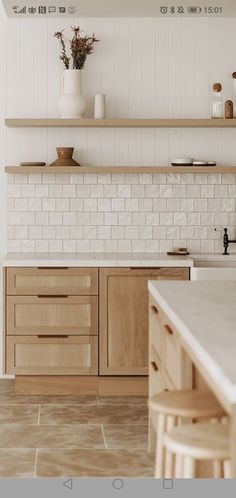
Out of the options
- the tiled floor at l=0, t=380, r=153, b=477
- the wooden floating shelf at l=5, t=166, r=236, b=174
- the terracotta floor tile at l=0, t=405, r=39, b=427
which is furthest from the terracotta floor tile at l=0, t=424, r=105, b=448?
the wooden floating shelf at l=5, t=166, r=236, b=174

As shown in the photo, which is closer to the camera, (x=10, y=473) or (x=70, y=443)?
(x=10, y=473)

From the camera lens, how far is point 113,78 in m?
6.31

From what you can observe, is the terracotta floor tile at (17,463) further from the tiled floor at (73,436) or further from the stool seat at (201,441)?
the stool seat at (201,441)

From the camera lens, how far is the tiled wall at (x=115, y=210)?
632 cm

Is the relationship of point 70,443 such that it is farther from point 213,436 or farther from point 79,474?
point 213,436

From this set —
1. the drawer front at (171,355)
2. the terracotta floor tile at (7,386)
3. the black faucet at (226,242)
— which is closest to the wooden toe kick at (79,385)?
the terracotta floor tile at (7,386)

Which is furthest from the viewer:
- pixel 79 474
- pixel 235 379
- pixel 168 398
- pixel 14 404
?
pixel 14 404

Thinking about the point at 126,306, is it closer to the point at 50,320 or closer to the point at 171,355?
the point at 50,320

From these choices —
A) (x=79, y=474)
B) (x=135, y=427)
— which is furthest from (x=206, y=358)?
(x=135, y=427)

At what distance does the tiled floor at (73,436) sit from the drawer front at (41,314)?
1.56ft

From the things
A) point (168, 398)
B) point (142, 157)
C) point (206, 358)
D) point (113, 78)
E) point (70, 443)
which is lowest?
point (70, 443)

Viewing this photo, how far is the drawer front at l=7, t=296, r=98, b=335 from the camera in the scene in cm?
571

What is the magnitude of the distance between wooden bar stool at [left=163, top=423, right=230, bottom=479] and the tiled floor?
71.8 inches

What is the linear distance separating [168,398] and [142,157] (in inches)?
150
